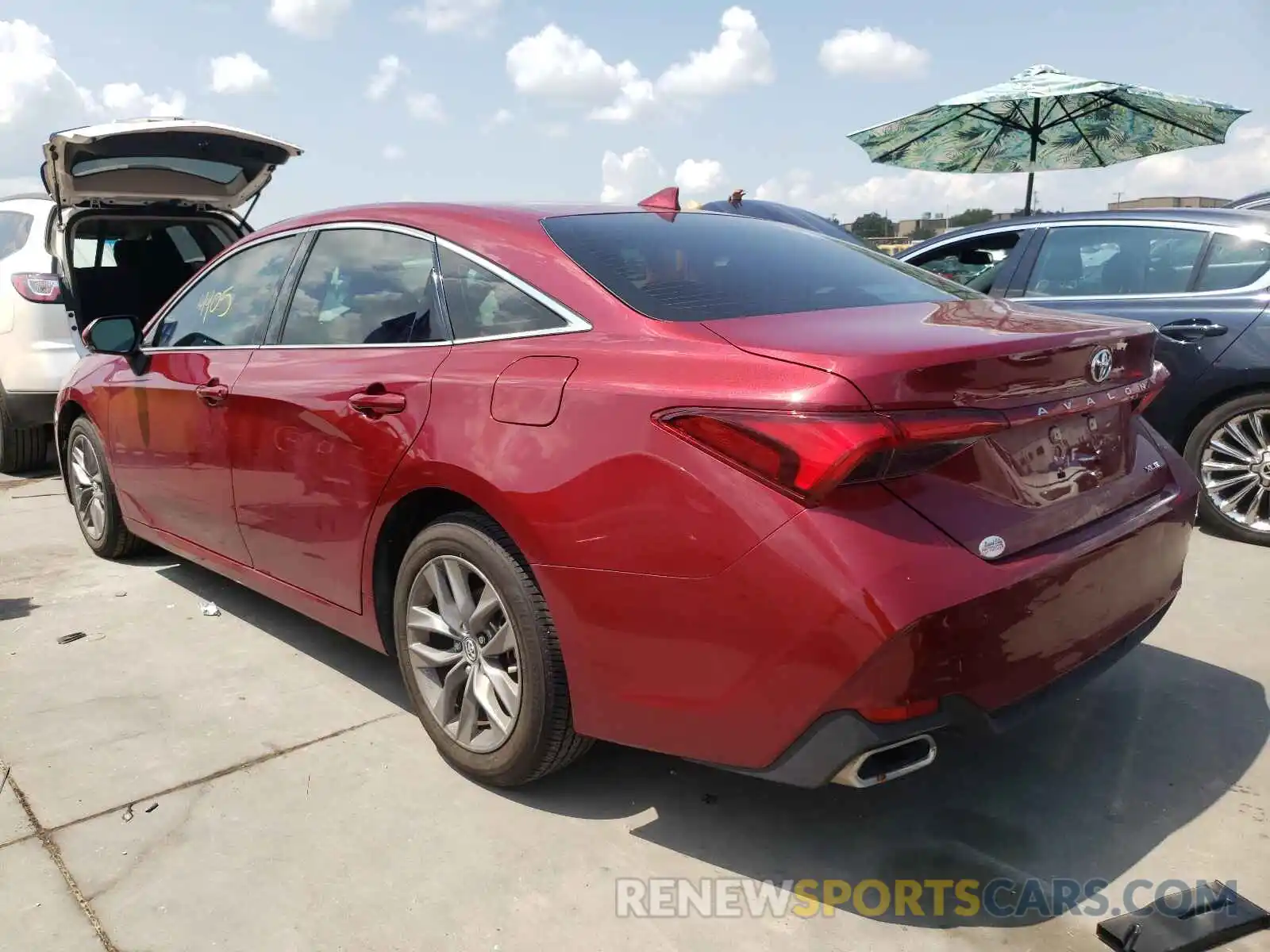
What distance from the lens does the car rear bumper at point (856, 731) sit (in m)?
1.95

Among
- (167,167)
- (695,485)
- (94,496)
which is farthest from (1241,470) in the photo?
(167,167)

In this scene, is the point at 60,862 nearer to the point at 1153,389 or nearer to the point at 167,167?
the point at 1153,389

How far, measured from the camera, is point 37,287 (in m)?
6.30

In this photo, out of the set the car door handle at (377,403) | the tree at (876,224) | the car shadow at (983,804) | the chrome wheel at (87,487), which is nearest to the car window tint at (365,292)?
the car door handle at (377,403)

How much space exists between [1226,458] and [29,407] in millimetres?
6926

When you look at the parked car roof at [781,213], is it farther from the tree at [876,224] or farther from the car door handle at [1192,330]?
the tree at [876,224]

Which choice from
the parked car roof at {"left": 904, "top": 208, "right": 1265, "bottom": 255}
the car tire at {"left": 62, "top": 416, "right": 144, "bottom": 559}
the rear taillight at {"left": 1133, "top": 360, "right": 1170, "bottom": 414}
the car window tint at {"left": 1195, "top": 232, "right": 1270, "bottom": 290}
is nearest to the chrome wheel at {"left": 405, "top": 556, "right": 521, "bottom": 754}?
the rear taillight at {"left": 1133, "top": 360, "right": 1170, "bottom": 414}

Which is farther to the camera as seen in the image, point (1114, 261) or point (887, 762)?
point (1114, 261)

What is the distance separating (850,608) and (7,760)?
2553 mm

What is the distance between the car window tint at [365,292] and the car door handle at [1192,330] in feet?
12.2

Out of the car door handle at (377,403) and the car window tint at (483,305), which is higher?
the car window tint at (483,305)

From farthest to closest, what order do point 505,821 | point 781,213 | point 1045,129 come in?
point 1045,129
point 781,213
point 505,821

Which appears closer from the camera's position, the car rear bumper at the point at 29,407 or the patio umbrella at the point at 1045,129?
the car rear bumper at the point at 29,407

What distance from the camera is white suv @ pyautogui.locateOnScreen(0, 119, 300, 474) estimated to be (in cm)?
605
